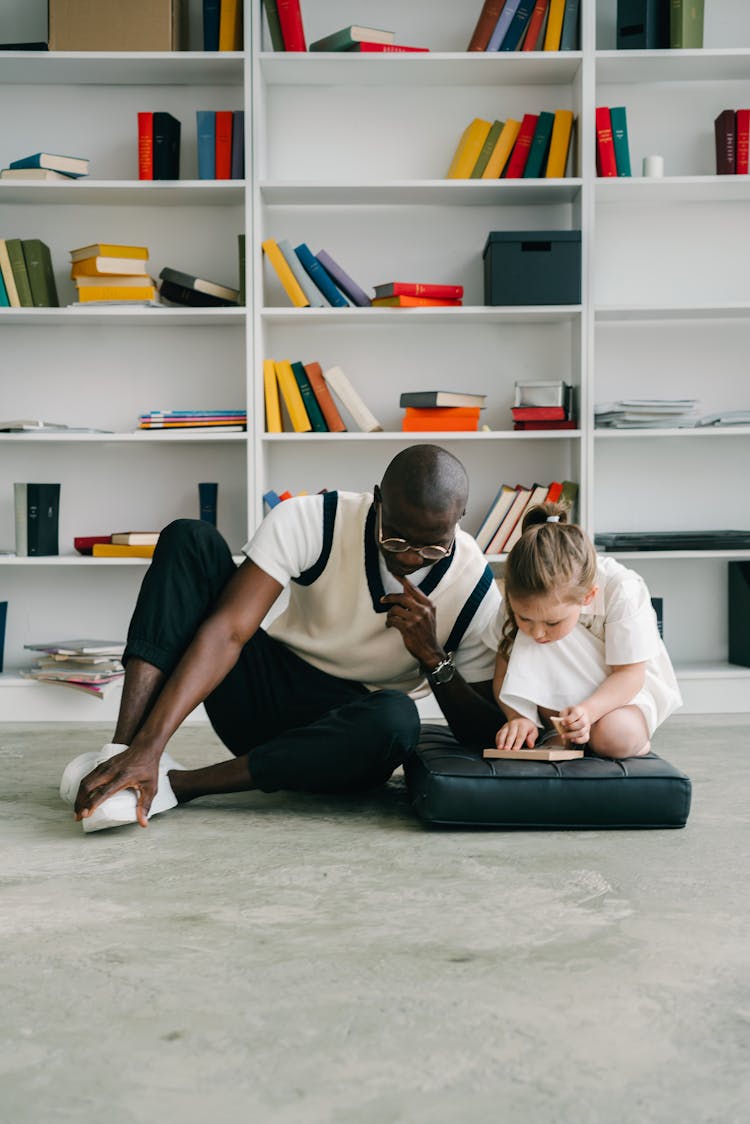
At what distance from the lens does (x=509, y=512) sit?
3711mm

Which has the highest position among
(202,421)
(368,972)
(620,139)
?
(620,139)

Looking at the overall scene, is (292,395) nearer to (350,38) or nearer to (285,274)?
(285,274)

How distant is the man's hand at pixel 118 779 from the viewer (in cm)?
192

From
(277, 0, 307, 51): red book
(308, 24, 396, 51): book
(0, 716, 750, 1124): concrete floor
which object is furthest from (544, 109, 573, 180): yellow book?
(0, 716, 750, 1124): concrete floor

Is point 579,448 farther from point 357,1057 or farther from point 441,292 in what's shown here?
point 357,1057

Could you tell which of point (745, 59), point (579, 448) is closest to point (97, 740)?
point (579, 448)

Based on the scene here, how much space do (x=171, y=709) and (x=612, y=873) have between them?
82cm

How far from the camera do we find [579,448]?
3711mm

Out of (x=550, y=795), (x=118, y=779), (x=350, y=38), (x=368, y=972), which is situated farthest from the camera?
(x=350, y=38)

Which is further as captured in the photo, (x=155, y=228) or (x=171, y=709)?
(x=155, y=228)

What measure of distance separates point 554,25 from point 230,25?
1085 mm

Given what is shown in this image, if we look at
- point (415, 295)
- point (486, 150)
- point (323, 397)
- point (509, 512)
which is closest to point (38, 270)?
point (323, 397)

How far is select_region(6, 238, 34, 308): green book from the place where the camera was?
3678 mm

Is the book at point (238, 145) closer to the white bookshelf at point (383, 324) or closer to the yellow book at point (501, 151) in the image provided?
the white bookshelf at point (383, 324)
